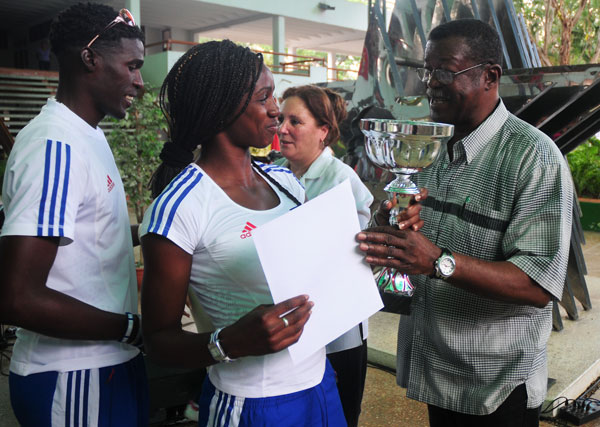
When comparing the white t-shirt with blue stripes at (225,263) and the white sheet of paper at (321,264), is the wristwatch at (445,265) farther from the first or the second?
the white t-shirt with blue stripes at (225,263)

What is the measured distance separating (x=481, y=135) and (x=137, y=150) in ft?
18.4

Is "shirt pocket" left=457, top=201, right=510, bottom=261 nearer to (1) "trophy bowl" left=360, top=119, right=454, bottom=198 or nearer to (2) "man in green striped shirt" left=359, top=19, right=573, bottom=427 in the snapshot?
(2) "man in green striped shirt" left=359, top=19, right=573, bottom=427

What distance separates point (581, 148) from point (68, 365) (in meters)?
→ 11.3

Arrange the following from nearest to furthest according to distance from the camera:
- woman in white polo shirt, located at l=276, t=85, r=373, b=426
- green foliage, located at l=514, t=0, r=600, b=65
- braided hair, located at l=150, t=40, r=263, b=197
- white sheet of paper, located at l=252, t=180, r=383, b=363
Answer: white sheet of paper, located at l=252, t=180, r=383, b=363
braided hair, located at l=150, t=40, r=263, b=197
woman in white polo shirt, located at l=276, t=85, r=373, b=426
green foliage, located at l=514, t=0, r=600, b=65

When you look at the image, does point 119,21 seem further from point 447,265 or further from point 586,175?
point 586,175

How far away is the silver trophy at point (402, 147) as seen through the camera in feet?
5.06

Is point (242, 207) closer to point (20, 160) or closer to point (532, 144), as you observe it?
point (20, 160)

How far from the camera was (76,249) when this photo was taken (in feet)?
5.23

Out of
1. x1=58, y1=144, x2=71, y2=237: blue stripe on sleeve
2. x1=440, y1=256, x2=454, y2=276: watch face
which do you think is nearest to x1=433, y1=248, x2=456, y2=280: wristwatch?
x1=440, y1=256, x2=454, y2=276: watch face

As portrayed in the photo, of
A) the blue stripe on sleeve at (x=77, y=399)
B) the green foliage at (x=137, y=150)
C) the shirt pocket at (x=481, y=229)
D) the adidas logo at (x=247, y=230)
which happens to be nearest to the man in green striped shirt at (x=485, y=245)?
→ the shirt pocket at (x=481, y=229)

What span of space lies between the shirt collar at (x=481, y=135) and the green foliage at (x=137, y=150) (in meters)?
5.19

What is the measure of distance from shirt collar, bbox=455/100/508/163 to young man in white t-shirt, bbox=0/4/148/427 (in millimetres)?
1092

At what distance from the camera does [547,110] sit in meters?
4.56

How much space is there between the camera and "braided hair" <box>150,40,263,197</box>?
1.49m
